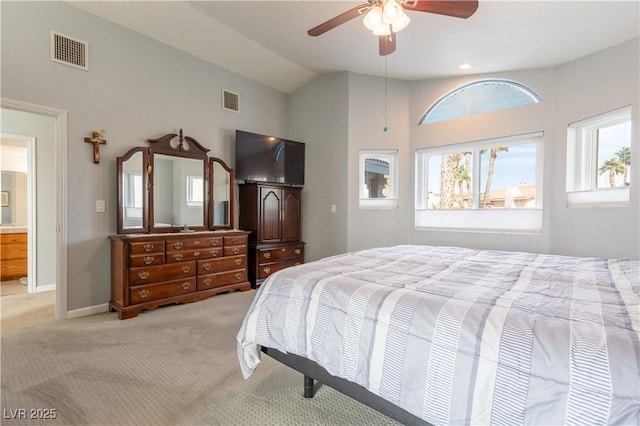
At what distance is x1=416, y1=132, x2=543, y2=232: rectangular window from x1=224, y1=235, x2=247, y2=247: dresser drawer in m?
2.48

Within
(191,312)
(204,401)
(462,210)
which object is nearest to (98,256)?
(191,312)

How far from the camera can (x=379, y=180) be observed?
4.55m

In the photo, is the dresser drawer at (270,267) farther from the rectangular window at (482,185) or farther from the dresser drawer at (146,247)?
the rectangular window at (482,185)

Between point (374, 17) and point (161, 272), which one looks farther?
Answer: point (161, 272)

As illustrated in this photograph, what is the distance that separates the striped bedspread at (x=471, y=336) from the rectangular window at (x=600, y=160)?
176 cm

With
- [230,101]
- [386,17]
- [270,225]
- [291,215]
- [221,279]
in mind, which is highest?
[230,101]

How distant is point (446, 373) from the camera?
103 cm

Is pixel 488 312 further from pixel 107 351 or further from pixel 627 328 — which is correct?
pixel 107 351

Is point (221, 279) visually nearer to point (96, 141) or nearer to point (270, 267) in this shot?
point (270, 267)

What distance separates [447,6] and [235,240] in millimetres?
3287

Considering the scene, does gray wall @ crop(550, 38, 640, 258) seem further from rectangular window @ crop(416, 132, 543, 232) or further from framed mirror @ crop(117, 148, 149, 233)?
framed mirror @ crop(117, 148, 149, 233)

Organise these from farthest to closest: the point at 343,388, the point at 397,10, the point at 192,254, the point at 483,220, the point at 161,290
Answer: the point at 483,220 → the point at 192,254 → the point at 161,290 → the point at 397,10 → the point at 343,388

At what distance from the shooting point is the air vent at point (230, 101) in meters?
4.36

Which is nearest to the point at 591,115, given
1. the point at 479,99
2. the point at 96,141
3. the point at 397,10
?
the point at 479,99
